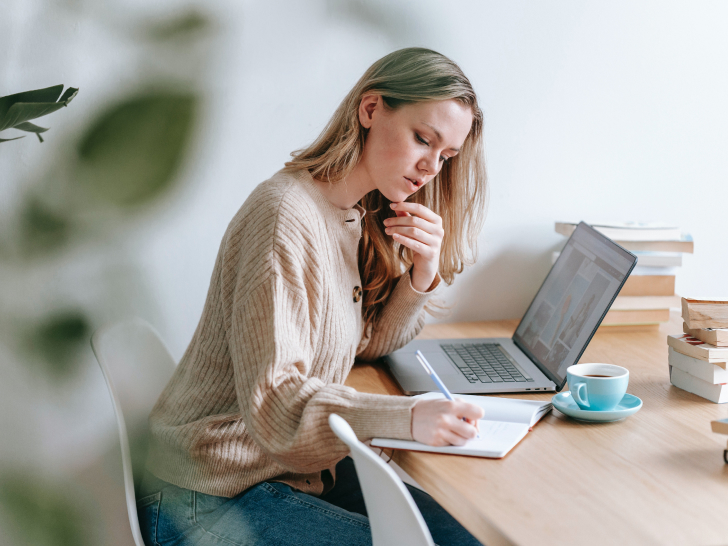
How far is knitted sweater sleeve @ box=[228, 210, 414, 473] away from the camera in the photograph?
773mm

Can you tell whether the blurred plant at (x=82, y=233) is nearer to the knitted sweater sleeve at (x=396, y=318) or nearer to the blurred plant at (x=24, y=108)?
the blurred plant at (x=24, y=108)

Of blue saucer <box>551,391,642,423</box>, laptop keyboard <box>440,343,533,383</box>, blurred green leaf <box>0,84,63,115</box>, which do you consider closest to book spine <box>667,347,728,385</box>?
blue saucer <box>551,391,642,423</box>

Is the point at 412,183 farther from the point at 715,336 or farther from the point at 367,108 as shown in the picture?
the point at 715,336

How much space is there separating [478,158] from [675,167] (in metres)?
0.72

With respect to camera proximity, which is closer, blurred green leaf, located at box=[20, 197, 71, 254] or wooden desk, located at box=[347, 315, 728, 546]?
blurred green leaf, located at box=[20, 197, 71, 254]

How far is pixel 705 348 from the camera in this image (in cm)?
94

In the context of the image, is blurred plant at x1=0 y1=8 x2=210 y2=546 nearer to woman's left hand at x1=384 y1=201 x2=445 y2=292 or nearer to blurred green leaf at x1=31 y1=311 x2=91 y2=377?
blurred green leaf at x1=31 y1=311 x2=91 y2=377

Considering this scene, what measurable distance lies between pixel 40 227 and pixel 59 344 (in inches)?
1.0

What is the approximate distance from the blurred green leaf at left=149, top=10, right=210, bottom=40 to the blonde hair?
86 centimetres

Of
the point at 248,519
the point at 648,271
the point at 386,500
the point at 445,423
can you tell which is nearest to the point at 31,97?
the point at 386,500

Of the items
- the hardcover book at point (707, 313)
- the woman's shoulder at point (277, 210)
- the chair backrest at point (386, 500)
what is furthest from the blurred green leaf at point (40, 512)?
the hardcover book at point (707, 313)

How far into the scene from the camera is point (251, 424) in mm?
800

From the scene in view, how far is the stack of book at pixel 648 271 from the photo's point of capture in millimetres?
1403

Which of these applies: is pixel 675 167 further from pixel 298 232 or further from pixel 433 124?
pixel 298 232
